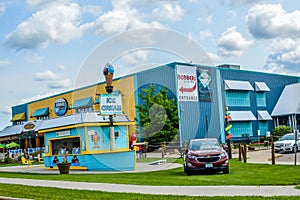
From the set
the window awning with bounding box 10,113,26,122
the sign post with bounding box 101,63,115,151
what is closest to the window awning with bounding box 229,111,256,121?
the sign post with bounding box 101,63,115,151

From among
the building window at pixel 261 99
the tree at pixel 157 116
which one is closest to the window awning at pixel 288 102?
the building window at pixel 261 99

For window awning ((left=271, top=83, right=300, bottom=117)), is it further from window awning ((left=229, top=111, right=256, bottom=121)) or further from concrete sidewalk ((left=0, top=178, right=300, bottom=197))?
concrete sidewalk ((left=0, top=178, right=300, bottom=197))

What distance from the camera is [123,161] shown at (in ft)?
78.3

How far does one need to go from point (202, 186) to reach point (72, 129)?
1573cm

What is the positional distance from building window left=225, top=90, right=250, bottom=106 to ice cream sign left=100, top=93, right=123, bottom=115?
27279 mm

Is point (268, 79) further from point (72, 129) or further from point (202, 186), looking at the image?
point (202, 186)

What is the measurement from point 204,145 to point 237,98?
33.7 m

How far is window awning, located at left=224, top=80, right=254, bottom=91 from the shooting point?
4955cm

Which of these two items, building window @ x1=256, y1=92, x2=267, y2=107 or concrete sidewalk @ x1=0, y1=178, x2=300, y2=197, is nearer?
concrete sidewalk @ x1=0, y1=178, x2=300, y2=197

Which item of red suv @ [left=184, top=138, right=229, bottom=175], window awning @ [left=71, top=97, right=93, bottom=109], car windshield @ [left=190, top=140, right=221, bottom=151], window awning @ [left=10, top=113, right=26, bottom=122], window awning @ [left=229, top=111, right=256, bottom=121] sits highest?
window awning @ [left=71, top=97, right=93, bottom=109]

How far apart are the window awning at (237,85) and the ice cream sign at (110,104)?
2677 cm

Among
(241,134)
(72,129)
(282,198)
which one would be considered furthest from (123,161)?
(241,134)

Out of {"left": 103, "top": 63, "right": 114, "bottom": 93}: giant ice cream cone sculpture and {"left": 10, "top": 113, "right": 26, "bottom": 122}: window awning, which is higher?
{"left": 103, "top": 63, "right": 114, "bottom": 93}: giant ice cream cone sculpture

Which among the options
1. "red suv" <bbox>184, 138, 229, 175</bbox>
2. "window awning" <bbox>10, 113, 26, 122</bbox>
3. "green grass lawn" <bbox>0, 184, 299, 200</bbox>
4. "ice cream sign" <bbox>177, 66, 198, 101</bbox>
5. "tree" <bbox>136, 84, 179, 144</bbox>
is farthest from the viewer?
"window awning" <bbox>10, 113, 26, 122</bbox>
